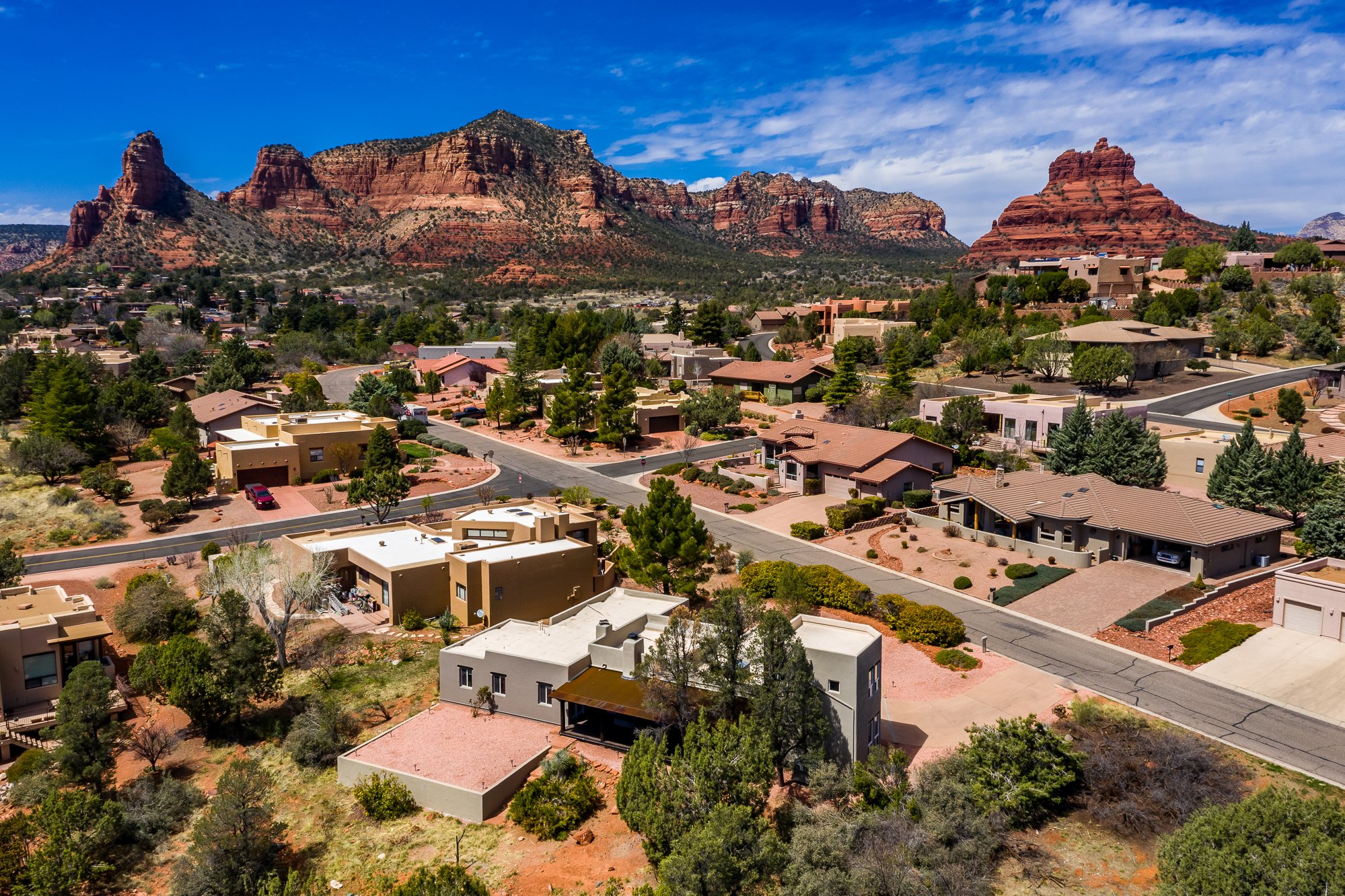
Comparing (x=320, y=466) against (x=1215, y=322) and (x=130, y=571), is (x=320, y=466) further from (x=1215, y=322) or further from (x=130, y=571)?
(x=1215, y=322)

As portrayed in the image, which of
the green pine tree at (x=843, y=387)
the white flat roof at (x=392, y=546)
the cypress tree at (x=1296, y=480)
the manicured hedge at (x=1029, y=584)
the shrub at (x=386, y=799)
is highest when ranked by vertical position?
the green pine tree at (x=843, y=387)

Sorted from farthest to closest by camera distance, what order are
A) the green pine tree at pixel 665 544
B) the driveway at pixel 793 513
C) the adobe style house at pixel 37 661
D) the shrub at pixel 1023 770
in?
the driveway at pixel 793 513 < the green pine tree at pixel 665 544 < the adobe style house at pixel 37 661 < the shrub at pixel 1023 770

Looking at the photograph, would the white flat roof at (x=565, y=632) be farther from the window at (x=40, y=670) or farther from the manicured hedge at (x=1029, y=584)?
the window at (x=40, y=670)

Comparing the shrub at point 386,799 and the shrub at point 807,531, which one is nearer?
the shrub at point 386,799

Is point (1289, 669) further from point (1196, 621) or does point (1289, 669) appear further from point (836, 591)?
point (836, 591)

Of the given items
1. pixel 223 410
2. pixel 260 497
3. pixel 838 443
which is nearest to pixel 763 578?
pixel 838 443

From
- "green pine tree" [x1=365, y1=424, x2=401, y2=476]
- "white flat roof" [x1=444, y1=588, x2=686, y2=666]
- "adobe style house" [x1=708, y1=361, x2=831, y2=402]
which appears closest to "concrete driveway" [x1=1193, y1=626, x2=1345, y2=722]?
"white flat roof" [x1=444, y1=588, x2=686, y2=666]

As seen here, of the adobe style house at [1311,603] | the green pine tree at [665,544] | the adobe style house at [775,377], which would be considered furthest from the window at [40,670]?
the adobe style house at [775,377]
